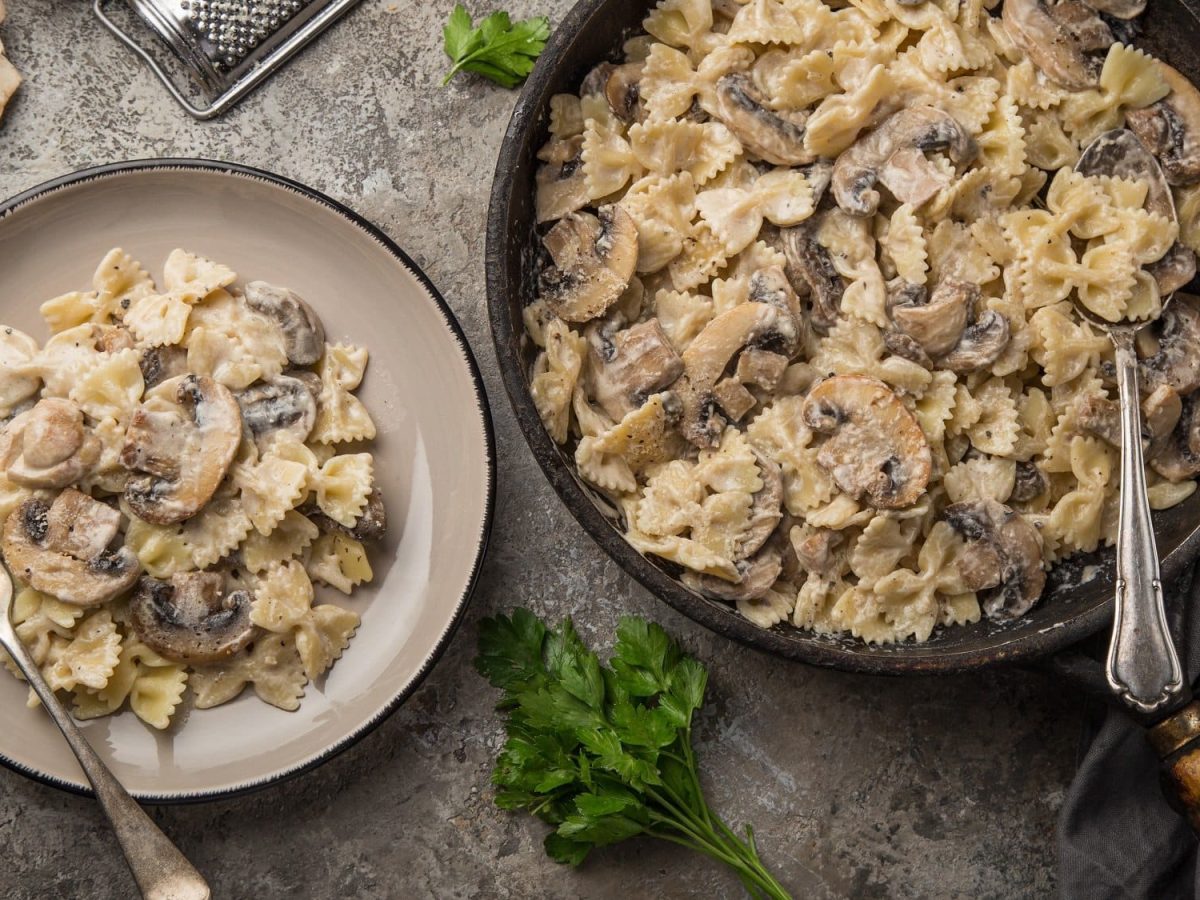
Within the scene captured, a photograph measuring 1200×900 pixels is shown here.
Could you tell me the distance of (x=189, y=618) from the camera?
3.39m

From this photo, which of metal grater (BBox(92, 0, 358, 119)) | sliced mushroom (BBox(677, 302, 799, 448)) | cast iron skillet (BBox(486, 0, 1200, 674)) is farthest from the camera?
metal grater (BBox(92, 0, 358, 119))

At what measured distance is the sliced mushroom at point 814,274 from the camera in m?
3.29

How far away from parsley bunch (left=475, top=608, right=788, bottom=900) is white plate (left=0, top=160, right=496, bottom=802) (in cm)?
36

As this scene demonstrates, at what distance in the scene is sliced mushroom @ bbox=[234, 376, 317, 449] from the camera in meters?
3.47

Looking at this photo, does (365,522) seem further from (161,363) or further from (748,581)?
(748,581)

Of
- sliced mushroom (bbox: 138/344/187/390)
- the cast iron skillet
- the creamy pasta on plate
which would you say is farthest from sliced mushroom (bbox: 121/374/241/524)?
the cast iron skillet

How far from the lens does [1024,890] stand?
12.7ft

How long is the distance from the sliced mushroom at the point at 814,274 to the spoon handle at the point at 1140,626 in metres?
1.04

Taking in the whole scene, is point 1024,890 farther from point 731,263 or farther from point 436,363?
point 436,363

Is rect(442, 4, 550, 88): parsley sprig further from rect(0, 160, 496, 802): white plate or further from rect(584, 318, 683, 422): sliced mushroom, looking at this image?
rect(584, 318, 683, 422): sliced mushroom

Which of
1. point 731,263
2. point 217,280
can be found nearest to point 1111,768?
point 731,263

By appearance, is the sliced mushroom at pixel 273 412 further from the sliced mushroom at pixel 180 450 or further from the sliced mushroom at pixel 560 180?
the sliced mushroom at pixel 560 180

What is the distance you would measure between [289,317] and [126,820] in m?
1.69

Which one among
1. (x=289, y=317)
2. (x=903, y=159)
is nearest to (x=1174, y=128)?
(x=903, y=159)
